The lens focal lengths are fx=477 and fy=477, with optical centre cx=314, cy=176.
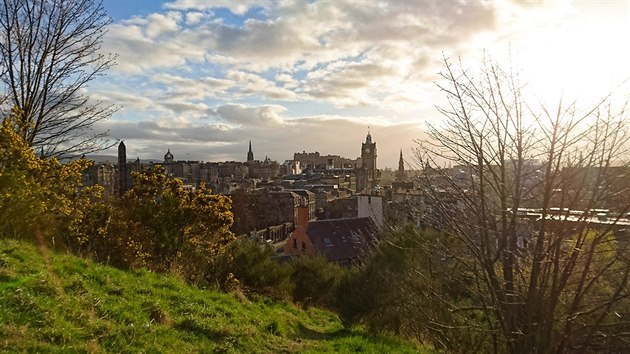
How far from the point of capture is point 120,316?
538 cm

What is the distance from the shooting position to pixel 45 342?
4.17 meters

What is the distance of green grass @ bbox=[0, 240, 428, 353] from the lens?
4.43 metres

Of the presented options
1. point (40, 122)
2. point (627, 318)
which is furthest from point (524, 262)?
point (40, 122)

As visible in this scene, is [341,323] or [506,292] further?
[341,323]

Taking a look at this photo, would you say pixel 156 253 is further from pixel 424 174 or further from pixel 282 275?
pixel 424 174

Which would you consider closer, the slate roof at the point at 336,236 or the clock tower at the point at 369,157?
the slate roof at the point at 336,236

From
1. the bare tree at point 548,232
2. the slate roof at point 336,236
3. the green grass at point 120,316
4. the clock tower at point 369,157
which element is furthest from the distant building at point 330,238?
the clock tower at point 369,157

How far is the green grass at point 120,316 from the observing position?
443 centimetres

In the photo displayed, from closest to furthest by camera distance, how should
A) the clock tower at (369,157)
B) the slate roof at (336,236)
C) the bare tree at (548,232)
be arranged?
the bare tree at (548,232), the slate roof at (336,236), the clock tower at (369,157)

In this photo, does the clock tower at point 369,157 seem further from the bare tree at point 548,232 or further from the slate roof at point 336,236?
the bare tree at point 548,232

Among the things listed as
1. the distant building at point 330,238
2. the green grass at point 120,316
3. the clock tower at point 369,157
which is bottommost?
the distant building at point 330,238

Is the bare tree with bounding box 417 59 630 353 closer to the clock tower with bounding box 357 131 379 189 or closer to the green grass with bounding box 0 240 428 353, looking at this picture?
the green grass with bounding box 0 240 428 353

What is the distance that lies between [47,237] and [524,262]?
7757mm

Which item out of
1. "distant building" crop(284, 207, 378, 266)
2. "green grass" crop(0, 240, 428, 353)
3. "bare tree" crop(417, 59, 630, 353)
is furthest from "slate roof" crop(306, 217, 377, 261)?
"bare tree" crop(417, 59, 630, 353)
